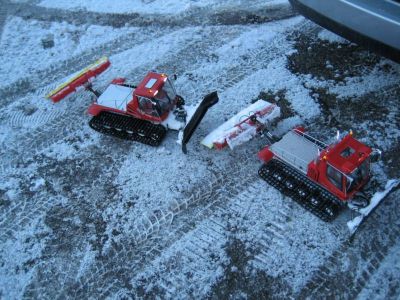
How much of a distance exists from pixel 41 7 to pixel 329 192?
8.90m

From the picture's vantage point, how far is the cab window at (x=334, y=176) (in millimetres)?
5402

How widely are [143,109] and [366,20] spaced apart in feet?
12.8

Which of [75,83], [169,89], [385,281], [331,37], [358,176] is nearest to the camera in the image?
[385,281]

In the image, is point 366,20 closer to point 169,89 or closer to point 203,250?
point 169,89

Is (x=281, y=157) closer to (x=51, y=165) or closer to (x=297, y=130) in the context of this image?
(x=297, y=130)

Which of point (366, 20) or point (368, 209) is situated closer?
point (368, 209)

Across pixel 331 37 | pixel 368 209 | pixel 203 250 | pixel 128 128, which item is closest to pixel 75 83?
pixel 128 128

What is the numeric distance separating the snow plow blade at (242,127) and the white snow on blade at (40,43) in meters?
4.02

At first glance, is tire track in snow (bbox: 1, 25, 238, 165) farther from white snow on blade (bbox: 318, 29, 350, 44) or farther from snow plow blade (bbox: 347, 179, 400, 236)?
snow plow blade (bbox: 347, 179, 400, 236)

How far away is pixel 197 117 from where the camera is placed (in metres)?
6.72

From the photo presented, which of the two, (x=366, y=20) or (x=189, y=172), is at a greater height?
(x=366, y=20)

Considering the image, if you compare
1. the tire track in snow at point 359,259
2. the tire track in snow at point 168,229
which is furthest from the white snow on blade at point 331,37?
the tire track in snow at point 359,259

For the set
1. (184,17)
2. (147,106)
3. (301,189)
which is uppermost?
(184,17)

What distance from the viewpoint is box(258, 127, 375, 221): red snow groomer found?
17.7 ft
